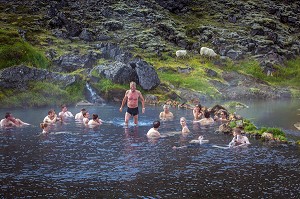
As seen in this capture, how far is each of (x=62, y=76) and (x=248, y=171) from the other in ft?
120

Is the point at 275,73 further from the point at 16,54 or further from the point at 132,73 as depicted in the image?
the point at 16,54

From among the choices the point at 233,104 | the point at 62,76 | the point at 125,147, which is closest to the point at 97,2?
the point at 62,76

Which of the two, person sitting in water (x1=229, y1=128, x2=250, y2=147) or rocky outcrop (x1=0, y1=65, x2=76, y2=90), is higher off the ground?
rocky outcrop (x1=0, y1=65, x2=76, y2=90)

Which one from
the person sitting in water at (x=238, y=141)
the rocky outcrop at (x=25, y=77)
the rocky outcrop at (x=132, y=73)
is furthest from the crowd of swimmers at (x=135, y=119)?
the rocky outcrop at (x=132, y=73)

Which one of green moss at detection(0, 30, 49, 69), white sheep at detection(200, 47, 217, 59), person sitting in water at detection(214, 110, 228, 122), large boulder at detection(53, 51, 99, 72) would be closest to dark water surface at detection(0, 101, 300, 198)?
person sitting in water at detection(214, 110, 228, 122)

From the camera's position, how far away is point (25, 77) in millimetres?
45062

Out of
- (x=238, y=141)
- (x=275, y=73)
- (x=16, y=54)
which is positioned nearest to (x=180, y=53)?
(x=275, y=73)

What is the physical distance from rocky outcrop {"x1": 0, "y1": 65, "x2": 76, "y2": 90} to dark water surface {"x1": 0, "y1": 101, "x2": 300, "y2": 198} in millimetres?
20146

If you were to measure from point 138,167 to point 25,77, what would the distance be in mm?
32994

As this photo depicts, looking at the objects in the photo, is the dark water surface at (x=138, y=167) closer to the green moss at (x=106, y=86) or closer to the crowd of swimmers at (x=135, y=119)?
the crowd of swimmers at (x=135, y=119)

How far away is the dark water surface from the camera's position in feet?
42.9

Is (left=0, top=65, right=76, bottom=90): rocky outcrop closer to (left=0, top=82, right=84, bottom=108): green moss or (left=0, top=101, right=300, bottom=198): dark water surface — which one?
(left=0, top=82, right=84, bottom=108): green moss

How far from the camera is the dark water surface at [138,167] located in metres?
13.1

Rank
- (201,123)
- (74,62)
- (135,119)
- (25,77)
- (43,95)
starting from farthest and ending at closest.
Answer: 1. (74,62)
2. (43,95)
3. (25,77)
4. (201,123)
5. (135,119)
